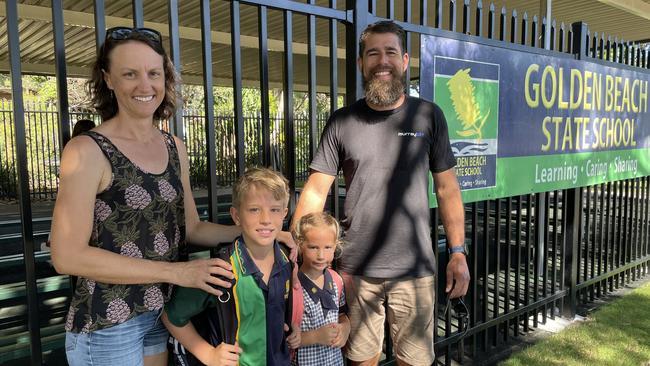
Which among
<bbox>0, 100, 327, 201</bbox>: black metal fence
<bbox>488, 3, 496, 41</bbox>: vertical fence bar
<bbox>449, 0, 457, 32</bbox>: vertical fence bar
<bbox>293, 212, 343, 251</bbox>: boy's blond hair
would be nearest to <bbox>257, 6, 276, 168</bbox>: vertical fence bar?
<bbox>293, 212, 343, 251</bbox>: boy's blond hair

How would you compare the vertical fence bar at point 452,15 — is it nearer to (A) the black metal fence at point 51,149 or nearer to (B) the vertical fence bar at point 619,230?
(B) the vertical fence bar at point 619,230

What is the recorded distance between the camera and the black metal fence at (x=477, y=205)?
231 centimetres

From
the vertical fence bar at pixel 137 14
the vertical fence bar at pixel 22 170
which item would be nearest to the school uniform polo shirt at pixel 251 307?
the vertical fence bar at pixel 22 170

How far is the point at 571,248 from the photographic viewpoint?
15.1ft

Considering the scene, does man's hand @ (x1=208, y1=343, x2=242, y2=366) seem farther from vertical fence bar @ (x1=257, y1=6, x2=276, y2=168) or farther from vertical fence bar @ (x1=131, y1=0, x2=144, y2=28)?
vertical fence bar @ (x1=131, y1=0, x2=144, y2=28)

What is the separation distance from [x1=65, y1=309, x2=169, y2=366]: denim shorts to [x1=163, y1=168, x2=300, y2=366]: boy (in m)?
0.11

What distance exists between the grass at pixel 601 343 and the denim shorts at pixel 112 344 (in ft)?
9.66

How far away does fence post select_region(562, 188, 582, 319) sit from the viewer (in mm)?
4535

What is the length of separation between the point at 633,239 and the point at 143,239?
6.00m

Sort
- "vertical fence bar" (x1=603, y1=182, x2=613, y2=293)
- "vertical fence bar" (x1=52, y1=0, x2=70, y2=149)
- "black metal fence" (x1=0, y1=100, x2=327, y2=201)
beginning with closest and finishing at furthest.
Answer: "vertical fence bar" (x1=52, y1=0, x2=70, y2=149) → "vertical fence bar" (x1=603, y1=182, x2=613, y2=293) → "black metal fence" (x1=0, y1=100, x2=327, y2=201)

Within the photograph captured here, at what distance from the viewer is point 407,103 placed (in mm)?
2420

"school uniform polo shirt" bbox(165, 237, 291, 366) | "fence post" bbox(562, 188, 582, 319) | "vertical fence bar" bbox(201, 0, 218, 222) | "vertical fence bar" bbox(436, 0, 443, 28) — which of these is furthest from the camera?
"fence post" bbox(562, 188, 582, 319)

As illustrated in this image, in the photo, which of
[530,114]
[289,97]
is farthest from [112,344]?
[530,114]

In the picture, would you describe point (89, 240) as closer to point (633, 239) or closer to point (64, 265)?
point (64, 265)
